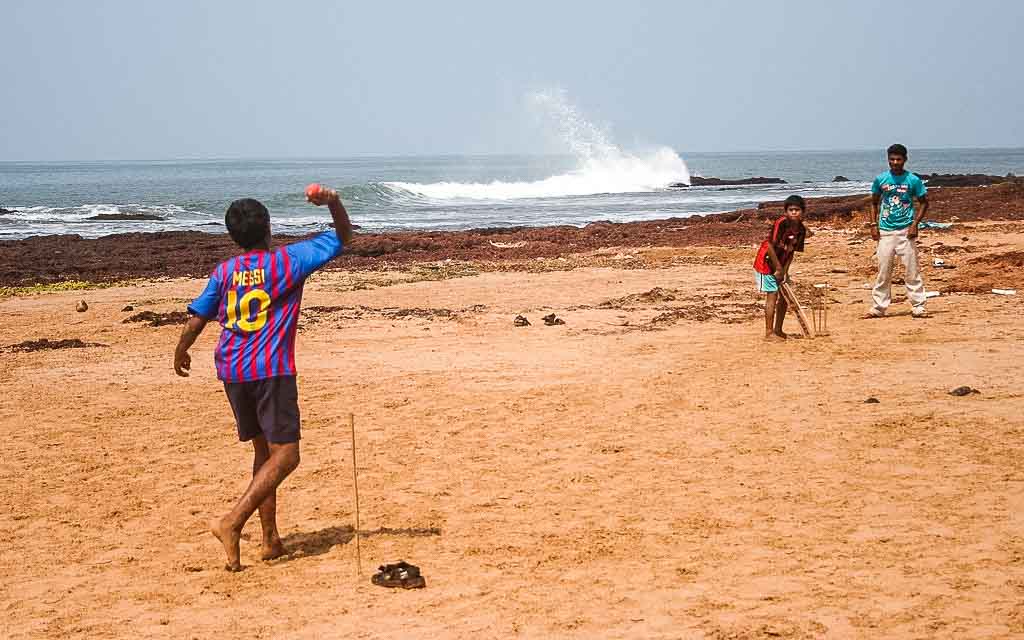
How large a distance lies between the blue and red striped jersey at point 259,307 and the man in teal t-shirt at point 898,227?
8.36 m

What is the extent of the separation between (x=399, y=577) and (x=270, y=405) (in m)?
0.99

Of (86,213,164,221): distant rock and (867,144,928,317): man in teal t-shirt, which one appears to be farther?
(86,213,164,221): distant rock

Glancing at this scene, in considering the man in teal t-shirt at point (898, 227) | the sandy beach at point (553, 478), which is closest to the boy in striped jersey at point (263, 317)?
the sandy beach at point (553, 478)

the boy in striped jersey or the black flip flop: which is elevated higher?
the boy in striped jersey

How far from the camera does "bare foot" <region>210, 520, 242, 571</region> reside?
551cm

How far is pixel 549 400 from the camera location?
914 centimetres

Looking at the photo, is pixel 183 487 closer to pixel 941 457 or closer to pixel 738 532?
pixel 738 532

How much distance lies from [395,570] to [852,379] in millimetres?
5264

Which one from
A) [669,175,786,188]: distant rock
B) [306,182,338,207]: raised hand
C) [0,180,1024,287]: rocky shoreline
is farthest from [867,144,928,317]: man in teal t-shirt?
[669,175,786,188]: distant rock

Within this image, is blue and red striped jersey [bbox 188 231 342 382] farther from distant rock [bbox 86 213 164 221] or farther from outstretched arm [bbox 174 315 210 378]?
distant rock [bbox 86 213 164 221]

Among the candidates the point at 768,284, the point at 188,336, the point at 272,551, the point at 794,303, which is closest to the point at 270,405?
the point at 188,336

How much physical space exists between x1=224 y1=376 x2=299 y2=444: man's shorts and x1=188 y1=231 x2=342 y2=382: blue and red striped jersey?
0.17 feet

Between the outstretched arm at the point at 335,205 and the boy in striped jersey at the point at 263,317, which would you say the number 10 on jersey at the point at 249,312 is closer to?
the boy in striped jersey at the point at 263,317

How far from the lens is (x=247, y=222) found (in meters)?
5.29
